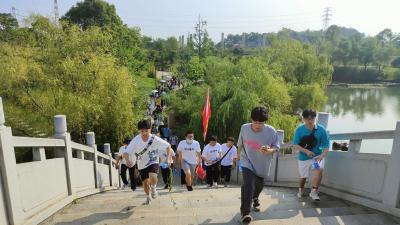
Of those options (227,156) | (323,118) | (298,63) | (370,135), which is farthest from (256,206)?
(298,63)

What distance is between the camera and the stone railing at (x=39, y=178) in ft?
11.3

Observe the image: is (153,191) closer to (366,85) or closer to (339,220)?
(339,220)

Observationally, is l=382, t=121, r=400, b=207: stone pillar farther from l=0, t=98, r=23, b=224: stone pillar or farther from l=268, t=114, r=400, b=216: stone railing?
l=0, t=98, r=23, b=224: stone pillar

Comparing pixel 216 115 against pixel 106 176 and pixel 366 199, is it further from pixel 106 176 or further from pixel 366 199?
pixel 366 199

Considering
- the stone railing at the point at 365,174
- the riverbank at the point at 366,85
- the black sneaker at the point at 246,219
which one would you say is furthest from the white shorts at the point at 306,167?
the riverbank at the point at 366,85

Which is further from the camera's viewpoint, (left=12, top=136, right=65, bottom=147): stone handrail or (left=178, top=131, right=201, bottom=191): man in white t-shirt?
(left=178, top=131, right=201, bottom=191): man in white t-shirt

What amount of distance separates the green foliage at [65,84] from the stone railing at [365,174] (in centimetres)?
1137

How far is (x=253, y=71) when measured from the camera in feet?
66.1

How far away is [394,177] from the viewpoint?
12.8 ft

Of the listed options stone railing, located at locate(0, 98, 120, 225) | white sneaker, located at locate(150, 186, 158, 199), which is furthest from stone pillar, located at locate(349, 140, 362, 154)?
stone railing, located at locate(0, 98, 120, 225)

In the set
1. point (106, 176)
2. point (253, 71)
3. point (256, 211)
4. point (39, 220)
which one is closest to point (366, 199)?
point (256, 211)

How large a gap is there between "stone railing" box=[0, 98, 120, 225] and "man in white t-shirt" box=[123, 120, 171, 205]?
3.39ft

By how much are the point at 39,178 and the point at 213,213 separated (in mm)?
2304

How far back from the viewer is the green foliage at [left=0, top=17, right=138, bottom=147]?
533 inches
